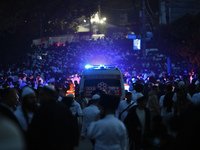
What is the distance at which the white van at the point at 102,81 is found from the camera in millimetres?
13008

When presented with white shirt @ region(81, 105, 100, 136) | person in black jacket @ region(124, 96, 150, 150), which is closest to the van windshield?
white shirt @ region(81, 105, 100, 136)

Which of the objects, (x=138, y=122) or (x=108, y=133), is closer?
(x=108, y=133)

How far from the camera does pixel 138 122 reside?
7.09 m

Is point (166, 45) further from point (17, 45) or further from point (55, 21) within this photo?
point (55, 21)

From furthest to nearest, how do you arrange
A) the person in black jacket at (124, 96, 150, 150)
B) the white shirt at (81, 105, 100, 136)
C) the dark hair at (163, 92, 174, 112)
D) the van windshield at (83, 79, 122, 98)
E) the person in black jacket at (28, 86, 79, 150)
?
the van windshield at (83, 79, 122, 98)
the dark hair at (163, 92, 174, 112)
the white shirt at (81, 105, 100, 136)
the person in black jacket at (124, 96, 150, 150)
the person in black jacket at (28, 86, 79, 150)

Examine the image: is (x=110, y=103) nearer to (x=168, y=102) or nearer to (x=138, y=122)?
(x=138, y=122)

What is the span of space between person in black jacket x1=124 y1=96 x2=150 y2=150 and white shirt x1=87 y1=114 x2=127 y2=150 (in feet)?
7.34

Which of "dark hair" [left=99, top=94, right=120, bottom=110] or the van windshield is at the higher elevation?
"dark hair" [left=99, top=94, right=120, bottom=110]

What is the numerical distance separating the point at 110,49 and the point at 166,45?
11888mm

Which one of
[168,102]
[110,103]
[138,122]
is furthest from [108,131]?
[168,102]

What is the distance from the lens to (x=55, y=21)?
81.0m

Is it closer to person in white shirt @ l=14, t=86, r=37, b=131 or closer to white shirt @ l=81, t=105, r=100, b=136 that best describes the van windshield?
white shirt @ l=81, t=105, r=100, b=136

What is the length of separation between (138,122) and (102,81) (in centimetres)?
610

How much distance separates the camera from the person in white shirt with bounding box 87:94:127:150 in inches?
186
